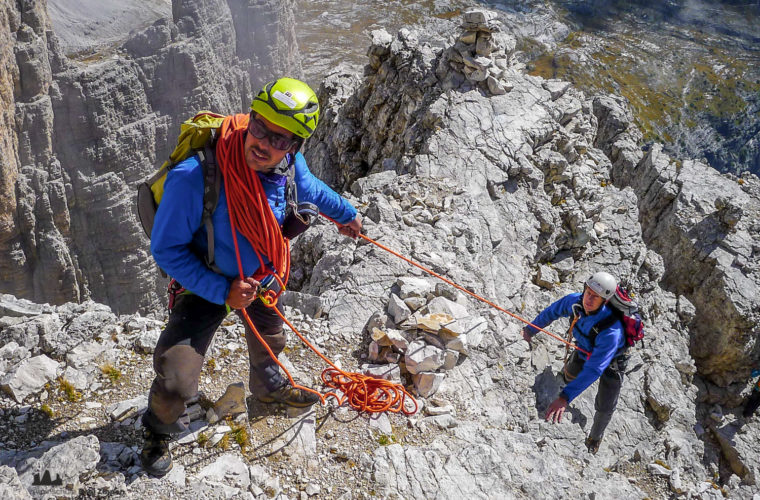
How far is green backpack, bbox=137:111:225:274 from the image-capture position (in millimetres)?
5090

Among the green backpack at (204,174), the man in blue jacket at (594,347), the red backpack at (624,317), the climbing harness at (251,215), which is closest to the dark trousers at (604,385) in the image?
the man in blue jacket at (594,347)

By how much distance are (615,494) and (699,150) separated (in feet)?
441

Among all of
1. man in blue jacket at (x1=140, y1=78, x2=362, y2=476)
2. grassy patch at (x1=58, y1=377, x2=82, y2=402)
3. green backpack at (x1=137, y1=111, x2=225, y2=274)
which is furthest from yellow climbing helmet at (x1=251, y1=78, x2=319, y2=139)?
grassy patch at (x1=58, y1=377, x2=82, y2=402)

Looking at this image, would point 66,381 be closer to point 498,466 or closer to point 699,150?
point 498,466

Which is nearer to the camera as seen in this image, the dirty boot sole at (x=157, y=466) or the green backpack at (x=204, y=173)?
the green backpack at (x=204, y=173)

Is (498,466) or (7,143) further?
(7,143)

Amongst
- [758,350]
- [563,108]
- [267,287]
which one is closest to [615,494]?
[267,287]

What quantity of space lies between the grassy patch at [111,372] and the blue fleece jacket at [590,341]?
7004 millimetres

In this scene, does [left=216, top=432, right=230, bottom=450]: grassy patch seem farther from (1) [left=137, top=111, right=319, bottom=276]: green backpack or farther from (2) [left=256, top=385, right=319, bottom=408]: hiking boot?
(1) [left=137, top=111, right=319, bottom=276]: green backpack

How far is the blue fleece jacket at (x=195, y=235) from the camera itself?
4.92 m

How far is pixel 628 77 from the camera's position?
130 m

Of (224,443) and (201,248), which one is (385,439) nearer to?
(224,443)

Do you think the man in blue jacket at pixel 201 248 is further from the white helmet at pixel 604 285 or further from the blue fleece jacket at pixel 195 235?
the white helmet at pixel 604 285

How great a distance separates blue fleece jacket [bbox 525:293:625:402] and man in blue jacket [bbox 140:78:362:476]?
5.76m
